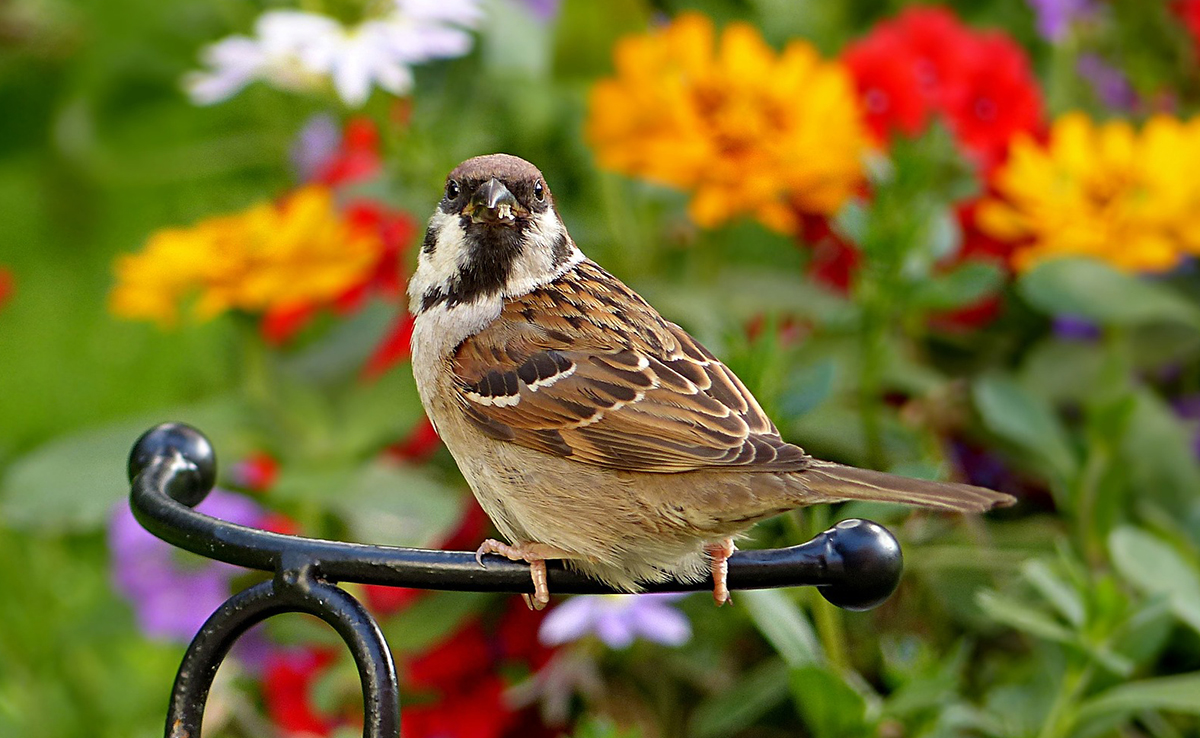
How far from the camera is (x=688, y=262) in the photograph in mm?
2332

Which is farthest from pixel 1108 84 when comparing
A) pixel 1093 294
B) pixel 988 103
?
pixel 1093 294

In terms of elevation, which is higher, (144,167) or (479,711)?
(144,167)

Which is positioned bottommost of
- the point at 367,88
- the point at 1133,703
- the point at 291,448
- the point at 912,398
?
the point at 1133,703

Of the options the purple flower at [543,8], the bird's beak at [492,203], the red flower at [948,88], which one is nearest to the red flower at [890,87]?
the red flower at [948,88]

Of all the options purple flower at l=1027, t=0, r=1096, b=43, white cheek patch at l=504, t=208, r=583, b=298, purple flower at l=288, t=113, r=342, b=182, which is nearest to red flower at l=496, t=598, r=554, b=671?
white cheek patch at l=504, t=208, r=583, b=298

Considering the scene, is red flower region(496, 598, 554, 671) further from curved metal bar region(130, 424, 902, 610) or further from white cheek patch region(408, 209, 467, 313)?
curved metal bar region(130, 424, 902, 610)

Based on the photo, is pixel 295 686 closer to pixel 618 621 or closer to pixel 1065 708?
pixel 618 621

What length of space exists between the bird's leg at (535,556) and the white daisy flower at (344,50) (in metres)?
0.85

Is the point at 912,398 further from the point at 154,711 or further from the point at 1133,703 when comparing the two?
the point at 154,711

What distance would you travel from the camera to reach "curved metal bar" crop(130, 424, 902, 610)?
1043 mm

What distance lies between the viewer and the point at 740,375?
1.55m

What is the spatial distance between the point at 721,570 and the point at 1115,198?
1117 mm

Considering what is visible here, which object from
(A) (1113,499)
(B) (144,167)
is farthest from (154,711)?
(B) (144,167)

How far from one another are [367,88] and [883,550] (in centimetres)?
120
